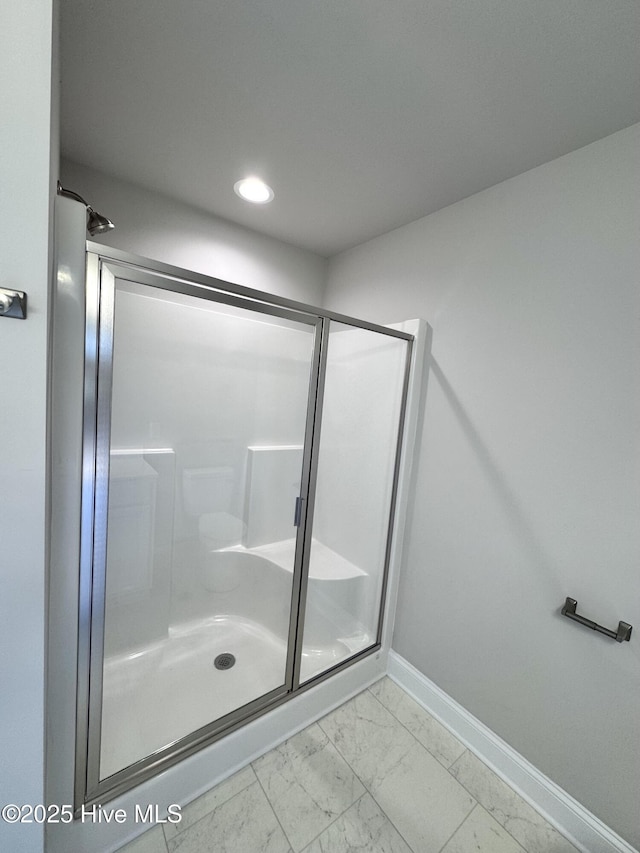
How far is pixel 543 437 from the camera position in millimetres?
1312

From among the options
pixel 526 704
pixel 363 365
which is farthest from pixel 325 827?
pixel 363 365

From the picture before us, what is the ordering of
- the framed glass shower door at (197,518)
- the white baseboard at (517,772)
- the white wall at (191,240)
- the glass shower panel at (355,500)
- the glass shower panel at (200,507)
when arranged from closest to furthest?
the white baseboard at (517,772)
the framed glass shower door at (197,518)
the glass shower panel at (200,507)
the white wall at (191,240)
the glass shower panel at (355,500)

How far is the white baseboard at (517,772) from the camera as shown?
1.16 metres

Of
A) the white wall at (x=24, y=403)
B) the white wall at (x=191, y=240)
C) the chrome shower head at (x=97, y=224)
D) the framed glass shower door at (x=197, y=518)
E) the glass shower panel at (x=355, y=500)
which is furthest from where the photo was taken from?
the glass shower panel at (x=355, y=500)

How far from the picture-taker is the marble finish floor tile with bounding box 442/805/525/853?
3.84ft

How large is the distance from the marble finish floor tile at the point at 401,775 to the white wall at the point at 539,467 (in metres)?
0.29

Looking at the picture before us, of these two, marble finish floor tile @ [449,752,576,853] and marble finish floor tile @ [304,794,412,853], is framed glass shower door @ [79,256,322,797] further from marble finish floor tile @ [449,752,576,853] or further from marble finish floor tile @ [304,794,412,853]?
marble finish floor tile @ [449,752,576,853]

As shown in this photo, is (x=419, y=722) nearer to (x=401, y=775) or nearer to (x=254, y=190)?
(x=401, y=775)

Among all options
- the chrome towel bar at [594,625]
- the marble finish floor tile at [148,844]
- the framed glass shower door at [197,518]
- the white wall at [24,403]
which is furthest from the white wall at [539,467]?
the white wall at [24,403]

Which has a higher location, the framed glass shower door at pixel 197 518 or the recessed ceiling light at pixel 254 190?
the recessed ceiling light at pixel 254 190

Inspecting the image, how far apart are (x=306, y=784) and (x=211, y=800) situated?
0.36 m

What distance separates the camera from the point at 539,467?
4.33ft

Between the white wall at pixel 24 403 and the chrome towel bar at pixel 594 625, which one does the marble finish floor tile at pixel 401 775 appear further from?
the white wall at pixel 24 403

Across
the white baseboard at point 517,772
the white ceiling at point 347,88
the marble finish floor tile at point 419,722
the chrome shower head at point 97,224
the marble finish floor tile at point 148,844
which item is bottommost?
the marble finish floor tile at point 419,722
